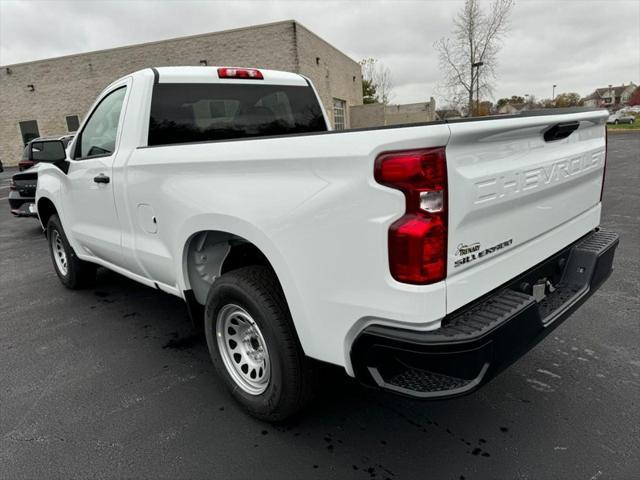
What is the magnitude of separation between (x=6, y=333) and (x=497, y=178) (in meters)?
4.27

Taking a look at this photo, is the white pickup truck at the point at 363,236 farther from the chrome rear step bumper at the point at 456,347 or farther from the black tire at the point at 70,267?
the black tire at the point at 70,267

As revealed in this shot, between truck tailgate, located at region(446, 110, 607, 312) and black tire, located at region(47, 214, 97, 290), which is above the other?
truck tailgate, located at region(446, 110, 607, 312)

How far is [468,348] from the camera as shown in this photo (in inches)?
67.1

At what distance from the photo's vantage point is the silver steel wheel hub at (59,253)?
5.01 metres

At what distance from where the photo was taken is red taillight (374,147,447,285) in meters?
1.67

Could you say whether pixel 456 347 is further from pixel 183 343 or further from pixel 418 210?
pixel 183 343

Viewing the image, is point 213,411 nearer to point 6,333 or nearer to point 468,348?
point 468,348

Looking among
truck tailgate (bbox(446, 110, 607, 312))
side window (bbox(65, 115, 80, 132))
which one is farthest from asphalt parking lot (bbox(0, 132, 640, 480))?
side window (bbox(65, 115, 80, 132))

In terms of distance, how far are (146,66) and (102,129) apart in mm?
24520

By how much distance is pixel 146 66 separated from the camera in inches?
997

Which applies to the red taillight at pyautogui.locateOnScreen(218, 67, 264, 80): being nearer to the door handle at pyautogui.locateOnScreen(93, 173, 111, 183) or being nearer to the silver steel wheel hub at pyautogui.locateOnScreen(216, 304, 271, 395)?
the door handle at pyautogui.locateOnScreen(93, 173, 111, 183)

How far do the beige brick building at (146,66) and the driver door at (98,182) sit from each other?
19736 millimetres

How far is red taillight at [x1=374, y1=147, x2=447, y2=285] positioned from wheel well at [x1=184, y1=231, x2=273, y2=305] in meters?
1.11

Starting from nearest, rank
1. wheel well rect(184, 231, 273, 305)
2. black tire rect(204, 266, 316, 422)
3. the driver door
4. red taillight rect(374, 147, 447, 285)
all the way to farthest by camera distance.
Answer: red taillight rect(374, 147, 447, 285), black tire rect(204, 266, 316, 422), wheel well rect(184, 231, 273, 305), the driver door
